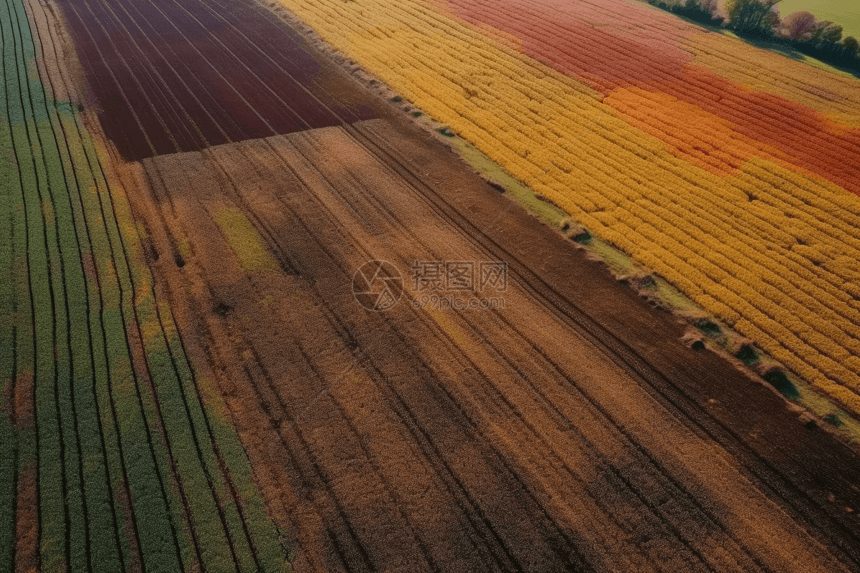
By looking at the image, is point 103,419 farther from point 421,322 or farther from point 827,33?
point 827,33

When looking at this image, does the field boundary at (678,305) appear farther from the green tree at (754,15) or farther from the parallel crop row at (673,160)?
the green tree at (754,15)

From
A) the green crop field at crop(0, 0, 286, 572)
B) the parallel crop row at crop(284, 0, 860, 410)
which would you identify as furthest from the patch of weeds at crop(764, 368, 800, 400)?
the green crop field at crop(0, 0, 286, 572)

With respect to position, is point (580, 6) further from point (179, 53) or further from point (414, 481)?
point (414, 481)

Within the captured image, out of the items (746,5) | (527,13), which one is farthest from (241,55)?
(746,5)

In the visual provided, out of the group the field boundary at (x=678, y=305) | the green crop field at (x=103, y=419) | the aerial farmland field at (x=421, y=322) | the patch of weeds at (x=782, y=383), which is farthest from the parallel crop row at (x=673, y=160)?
the green crop field at (x=103, y=419)

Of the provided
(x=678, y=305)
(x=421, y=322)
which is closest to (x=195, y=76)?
(x=421, y=322)

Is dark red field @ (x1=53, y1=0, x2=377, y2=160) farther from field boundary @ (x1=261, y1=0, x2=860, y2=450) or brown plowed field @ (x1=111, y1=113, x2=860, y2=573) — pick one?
field boundary @ (x1=261, y1=0, x2=860, y2=450)
